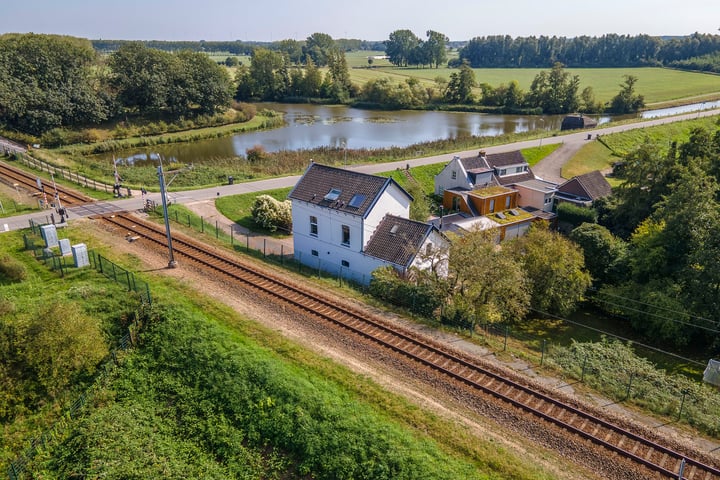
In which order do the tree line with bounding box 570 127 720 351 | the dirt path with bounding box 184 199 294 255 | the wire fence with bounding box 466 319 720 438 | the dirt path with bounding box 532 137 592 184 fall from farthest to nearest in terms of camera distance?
the dirt path with bounding box 532 137 592 184
the dirt path with bounding box 184 199 294 255
the tree line with bounding box 570 127 720 351
the wire fence with bounding box 466 319 720 438

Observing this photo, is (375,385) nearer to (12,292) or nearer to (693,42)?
(12,292)

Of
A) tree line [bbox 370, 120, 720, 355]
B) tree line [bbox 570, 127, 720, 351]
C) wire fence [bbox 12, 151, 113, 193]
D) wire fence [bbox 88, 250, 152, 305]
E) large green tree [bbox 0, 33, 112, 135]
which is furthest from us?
large green tree [bbox 0, 33, 112, 135]

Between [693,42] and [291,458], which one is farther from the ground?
[693,42]

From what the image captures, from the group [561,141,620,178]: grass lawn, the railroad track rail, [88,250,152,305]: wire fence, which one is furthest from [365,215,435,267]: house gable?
[561,141,620,178]: grass lawn

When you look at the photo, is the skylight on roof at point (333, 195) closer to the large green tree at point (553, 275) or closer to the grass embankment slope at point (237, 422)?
the large green tree at point (553, 275)

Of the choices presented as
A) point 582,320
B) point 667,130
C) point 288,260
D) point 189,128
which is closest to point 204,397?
point 288,260

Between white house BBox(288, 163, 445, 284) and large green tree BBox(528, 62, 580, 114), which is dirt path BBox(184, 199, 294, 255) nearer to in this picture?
white house BBox(288, 163, 445, 284)
